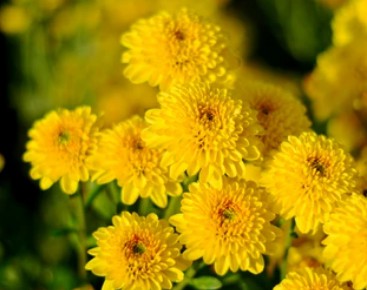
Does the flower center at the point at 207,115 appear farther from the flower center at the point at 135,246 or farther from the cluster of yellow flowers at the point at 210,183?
the flower center at the point at 135,246

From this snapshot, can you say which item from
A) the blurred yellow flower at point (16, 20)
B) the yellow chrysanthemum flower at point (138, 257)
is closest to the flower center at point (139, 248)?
the yellow chrysanthemum flower at point (138, 257)

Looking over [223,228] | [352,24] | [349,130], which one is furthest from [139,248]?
[352,24]

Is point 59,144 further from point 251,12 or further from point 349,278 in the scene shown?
point 251,12

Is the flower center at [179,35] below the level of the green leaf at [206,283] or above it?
above

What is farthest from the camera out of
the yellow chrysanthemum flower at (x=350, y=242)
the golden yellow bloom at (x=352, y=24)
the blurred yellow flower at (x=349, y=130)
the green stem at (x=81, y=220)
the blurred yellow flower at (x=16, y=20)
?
the blurred yellow flower at (x=16, y=20)

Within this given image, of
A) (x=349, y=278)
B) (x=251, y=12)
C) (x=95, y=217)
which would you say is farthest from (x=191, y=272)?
(x=251, y=12)

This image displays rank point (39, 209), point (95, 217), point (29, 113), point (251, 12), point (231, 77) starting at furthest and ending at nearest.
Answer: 1. point (251, 12)
2. point (29, 113)
3. point (39, 209)
4. point (95, 217)
5. point (231, 77)
